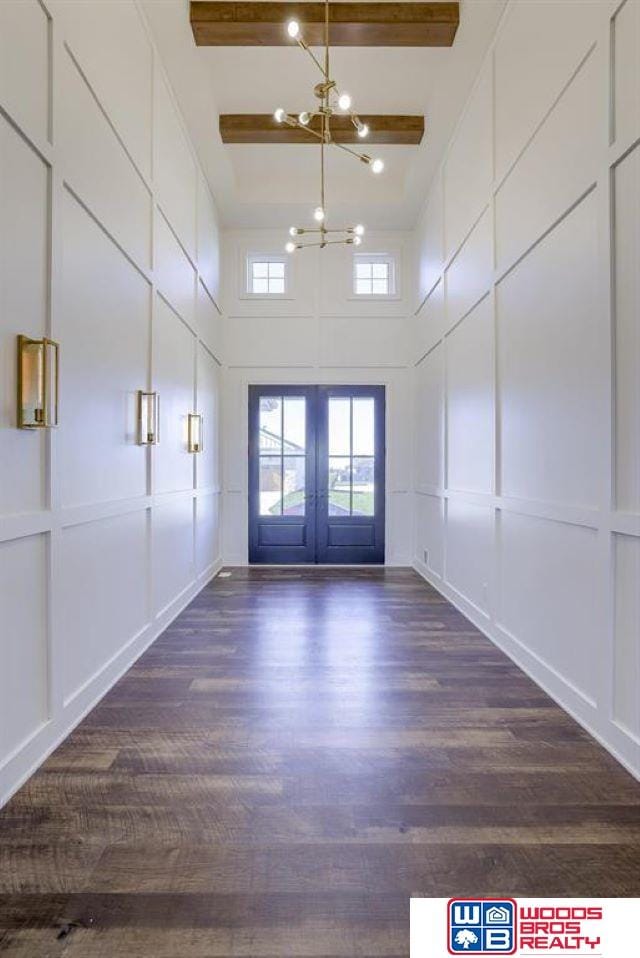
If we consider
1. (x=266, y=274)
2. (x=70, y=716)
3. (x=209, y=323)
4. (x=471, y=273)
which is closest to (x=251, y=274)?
(x=266, y=274)

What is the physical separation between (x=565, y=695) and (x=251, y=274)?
247 inches

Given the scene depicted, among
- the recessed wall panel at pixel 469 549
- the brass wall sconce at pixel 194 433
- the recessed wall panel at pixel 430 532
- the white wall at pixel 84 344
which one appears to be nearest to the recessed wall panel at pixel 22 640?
the white wall at pixel 84 344

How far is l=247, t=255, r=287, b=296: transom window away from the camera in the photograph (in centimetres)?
719

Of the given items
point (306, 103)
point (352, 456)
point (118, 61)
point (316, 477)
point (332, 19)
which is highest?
point (306, 103)

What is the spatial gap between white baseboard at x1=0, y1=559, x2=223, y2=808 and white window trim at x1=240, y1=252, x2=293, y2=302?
175 inches

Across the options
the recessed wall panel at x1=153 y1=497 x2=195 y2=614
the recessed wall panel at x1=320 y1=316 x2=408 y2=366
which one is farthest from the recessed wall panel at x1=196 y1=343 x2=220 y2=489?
the recessed wall panel at x1=320 y1=316 x2=408 y2=366

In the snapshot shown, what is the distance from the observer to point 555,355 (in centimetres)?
296

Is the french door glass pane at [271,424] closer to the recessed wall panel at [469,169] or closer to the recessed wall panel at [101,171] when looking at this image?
the recessed wall panel at [469,169]

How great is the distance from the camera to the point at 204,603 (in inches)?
199

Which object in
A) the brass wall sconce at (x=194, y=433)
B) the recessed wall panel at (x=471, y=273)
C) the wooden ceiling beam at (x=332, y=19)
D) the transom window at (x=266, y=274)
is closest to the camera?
the wooden ceiling beam at (x=332, y=19)

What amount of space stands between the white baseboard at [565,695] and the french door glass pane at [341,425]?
10.2 ft

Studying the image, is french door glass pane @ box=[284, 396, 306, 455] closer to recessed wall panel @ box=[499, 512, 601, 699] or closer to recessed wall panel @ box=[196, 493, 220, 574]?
recessed wall panel @ box=[196, 493, 220, 574]

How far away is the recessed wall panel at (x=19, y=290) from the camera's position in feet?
6.72

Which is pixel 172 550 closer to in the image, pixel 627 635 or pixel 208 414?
pixel 208 414
